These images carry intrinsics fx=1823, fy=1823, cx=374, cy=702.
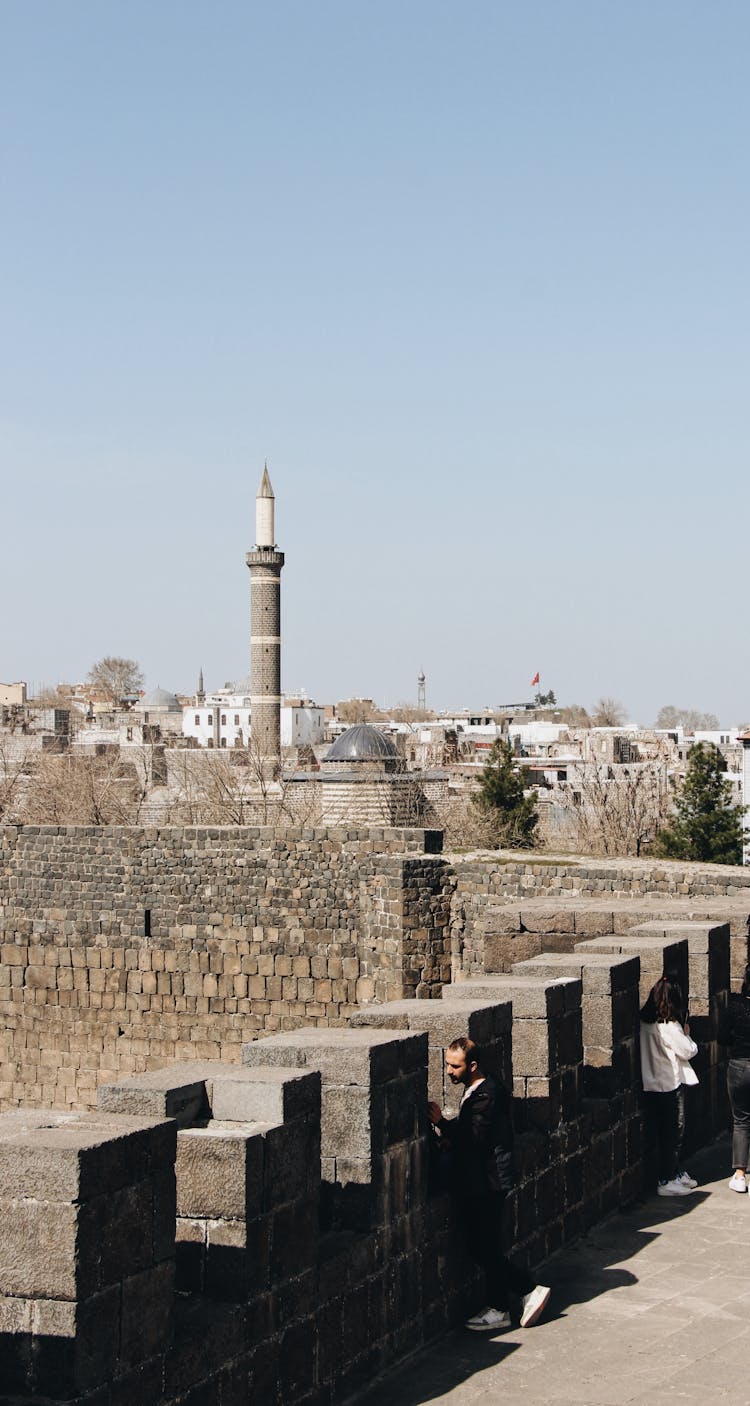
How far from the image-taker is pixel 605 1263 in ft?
23.9

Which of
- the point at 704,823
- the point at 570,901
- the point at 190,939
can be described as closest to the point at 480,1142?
the point at 570,901

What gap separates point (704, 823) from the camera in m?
34.4

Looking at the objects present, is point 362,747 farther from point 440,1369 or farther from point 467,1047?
point 440,1369

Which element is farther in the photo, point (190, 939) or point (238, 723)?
point (238, 723)

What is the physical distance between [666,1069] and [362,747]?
3890 cm

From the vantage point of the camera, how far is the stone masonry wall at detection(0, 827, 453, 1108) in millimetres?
16781

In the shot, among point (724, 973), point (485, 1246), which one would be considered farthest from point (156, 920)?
point (485, 1246)

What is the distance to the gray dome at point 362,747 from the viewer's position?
47.1m

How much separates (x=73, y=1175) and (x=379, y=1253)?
192 centimetres

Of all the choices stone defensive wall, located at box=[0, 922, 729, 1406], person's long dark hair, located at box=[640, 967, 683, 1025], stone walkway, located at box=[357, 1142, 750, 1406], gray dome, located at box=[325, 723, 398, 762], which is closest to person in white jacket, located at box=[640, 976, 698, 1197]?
person's long dark hair, located at box=[640, 967, 683, 1025]

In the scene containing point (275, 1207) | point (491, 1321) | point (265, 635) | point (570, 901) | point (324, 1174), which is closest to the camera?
point (275, 1207)

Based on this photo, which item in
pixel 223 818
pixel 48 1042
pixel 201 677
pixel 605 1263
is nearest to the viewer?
pixel 605 1263

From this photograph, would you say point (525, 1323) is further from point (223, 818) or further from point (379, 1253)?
point (223, 818)

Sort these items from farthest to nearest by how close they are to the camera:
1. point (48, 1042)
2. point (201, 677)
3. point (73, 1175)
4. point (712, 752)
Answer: point (201, 677) < point (712, 752) < point (48, 1042) < point (73, 1175)
